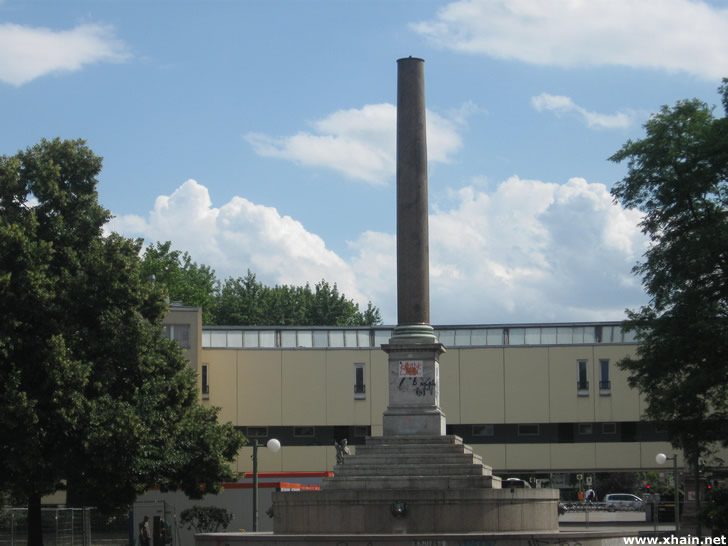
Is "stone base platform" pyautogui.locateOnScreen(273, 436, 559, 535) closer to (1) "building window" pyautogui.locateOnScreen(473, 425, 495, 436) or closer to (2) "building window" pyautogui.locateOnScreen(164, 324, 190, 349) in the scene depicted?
(2) "building window" pyautogui.locateOnScreen(164, 324, 190, 349)

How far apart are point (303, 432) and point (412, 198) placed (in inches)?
1351

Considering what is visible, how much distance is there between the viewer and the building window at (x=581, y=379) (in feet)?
208

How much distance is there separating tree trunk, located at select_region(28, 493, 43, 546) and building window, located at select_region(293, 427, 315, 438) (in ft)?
97.7

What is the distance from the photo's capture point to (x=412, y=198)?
32844mm

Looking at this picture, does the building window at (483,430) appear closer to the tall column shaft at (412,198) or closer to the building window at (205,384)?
the building window at (205,384)

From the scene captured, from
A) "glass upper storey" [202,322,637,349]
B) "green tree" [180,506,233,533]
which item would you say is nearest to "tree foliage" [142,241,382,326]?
"glass upper storey" [202,322,637,349]

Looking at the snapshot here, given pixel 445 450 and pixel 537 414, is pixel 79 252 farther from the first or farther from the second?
pixel 537 414

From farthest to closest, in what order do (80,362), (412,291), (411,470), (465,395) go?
(465,395)
(80,362)
(412,291)
(411,470)

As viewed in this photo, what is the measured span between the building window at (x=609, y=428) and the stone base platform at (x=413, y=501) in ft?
118

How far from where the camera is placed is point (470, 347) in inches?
2532

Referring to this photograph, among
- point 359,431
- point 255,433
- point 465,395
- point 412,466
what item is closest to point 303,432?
point 255,433

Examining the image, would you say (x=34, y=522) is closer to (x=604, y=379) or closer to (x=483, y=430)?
(x=483, y=430)

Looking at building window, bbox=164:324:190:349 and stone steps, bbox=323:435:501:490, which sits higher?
building window, bbox=164:324:190:349

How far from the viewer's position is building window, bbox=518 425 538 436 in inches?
2584
